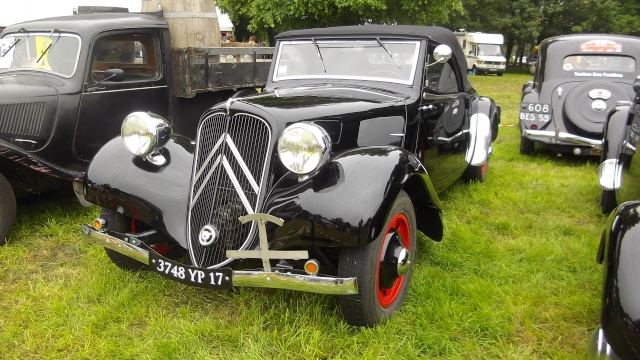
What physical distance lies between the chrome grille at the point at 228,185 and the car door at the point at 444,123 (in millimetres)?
1406

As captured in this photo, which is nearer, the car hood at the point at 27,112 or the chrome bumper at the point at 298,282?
the chrome bumper at the point at 298,282

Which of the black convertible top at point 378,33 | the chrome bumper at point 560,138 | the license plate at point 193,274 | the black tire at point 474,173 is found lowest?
the black tire at point 474,173

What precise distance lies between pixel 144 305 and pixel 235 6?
50.8ft

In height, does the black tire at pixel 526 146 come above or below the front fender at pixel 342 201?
below

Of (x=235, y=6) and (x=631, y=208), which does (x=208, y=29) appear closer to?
(x=631, y=208)

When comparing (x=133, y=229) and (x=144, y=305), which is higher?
(x=133, y=229)

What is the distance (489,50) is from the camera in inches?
949

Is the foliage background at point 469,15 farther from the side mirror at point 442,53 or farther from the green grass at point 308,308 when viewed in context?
the green grass at point 308,308

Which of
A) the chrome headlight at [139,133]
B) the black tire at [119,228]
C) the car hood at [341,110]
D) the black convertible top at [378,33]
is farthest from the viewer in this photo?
the black convertible top at [378,33]

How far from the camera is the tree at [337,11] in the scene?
47.1 ft

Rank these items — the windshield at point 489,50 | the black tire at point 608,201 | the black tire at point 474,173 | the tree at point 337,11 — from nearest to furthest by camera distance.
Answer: the black tire at point 608,201 → the black tire at point 474,173 → the tree at point 337,11 → the windshield at point 489,50

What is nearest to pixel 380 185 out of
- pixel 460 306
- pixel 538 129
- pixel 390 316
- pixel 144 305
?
pixel 390 316

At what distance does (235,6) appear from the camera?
55.2ft

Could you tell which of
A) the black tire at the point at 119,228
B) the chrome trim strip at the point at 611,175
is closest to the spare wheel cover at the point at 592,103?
the chrome trim strip at the point at 611,175
